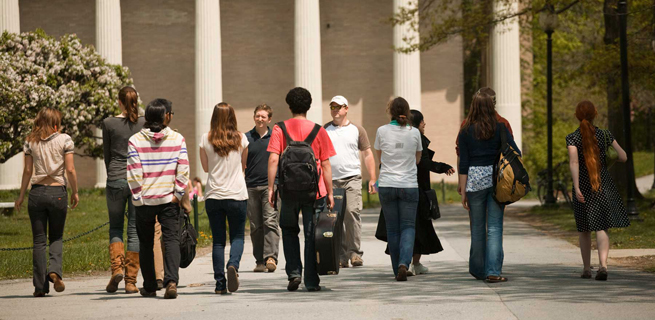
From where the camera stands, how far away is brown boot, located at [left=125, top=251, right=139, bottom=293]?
9.28 m

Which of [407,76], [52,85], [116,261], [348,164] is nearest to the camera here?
[116,261]

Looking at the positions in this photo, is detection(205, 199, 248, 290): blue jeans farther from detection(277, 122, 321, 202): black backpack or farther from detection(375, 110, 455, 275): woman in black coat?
detection(375, 110, 455, 275): woman in black coat

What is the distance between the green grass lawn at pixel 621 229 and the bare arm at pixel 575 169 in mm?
4344

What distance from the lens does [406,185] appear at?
1002 centimetres

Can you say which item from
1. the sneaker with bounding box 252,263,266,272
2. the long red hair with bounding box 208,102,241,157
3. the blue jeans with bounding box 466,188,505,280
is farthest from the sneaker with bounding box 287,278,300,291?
the sneaker with bounding box 252,263,266,272

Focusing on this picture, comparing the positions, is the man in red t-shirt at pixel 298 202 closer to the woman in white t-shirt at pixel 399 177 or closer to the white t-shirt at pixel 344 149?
the woman in white t-shirt at pixel 399 177

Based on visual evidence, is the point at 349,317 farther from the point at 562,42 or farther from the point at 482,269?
the point at 562,42

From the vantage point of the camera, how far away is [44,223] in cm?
943

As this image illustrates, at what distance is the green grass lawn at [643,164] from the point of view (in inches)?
1921

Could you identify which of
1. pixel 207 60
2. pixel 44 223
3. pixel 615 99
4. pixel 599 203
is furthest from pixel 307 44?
pixel 44 223

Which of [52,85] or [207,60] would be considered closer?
[52,85]

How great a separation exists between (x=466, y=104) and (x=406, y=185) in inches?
1492

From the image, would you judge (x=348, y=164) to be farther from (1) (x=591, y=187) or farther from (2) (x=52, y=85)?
(2) (x=52, y=85)

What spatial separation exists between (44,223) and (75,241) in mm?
8829
